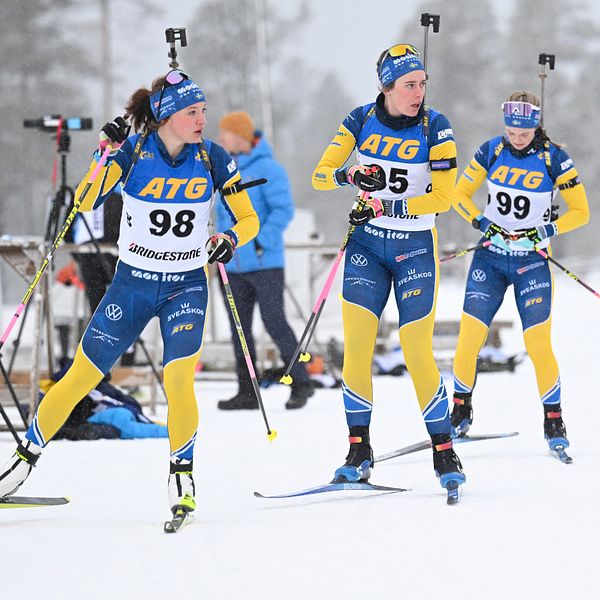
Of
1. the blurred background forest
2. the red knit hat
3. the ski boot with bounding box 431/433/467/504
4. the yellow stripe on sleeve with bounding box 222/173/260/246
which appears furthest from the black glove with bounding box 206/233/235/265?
the blurred background forest

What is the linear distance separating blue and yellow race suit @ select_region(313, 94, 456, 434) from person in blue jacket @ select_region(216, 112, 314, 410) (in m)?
3.19

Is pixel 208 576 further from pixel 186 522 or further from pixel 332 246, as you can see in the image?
pixel 332 246

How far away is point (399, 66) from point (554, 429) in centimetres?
228

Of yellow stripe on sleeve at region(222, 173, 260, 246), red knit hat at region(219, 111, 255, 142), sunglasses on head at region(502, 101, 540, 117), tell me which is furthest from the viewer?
red knit hat at region(219, 111, 255, 142)

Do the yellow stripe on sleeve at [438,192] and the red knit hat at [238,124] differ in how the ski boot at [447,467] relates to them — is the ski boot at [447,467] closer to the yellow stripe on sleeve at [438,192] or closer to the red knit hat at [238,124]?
the yellow stripe on sleeve at [438,192]

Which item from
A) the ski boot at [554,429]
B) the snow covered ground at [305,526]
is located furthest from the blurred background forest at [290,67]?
the ski boot at [554,429]

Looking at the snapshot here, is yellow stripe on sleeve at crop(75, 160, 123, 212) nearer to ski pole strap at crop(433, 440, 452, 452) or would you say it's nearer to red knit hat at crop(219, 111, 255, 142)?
ski pole strap at crop(433, 440, 452, 452)

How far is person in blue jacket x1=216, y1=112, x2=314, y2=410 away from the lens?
27.1 ft

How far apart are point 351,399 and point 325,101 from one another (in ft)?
191

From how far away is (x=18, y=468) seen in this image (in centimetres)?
443

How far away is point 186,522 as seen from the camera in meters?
4.25

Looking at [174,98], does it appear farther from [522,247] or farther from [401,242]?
[522,247]

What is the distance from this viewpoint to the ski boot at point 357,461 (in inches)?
196

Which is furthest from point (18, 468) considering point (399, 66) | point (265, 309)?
point (265, 309)
